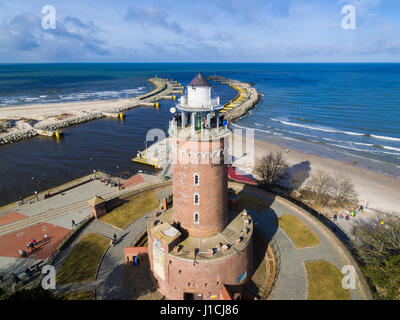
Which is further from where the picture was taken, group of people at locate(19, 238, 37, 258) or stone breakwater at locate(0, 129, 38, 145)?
stone breakwater at locate(0, 129, 38, 145)

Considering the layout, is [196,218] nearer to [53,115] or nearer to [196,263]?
[196,263]

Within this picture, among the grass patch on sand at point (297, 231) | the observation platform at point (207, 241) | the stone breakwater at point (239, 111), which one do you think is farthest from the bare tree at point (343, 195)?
the stone breakwater at point (239, 111)

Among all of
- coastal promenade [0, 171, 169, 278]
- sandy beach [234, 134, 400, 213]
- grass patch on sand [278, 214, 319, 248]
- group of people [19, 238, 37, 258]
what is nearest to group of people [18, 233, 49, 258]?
group of people [19, 238, 37, 258]

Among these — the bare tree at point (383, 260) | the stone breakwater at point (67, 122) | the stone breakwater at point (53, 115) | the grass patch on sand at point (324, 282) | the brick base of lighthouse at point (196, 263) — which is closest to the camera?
the bare tree at point (383, 260)

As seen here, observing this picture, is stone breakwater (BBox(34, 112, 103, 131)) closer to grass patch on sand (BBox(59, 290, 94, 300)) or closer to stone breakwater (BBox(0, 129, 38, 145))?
stone breakwater (BBox(0, 129, 38, 145))

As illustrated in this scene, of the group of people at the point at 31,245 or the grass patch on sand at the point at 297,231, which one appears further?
the grass patch on sand at the point at 297,231

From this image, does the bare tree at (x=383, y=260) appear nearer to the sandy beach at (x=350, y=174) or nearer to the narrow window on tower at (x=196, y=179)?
the sandy beach at (x=350, y=174)

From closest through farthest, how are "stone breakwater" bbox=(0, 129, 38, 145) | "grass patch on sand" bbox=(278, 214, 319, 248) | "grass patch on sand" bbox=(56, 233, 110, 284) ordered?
"grass patch on sand" bbox=(56, 233, 110, 284), "grass patch on sand" bbox=(278, 214, 319, 248), "stone breakwater" bbox=(0, 129, 38, 145)
